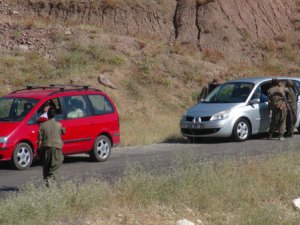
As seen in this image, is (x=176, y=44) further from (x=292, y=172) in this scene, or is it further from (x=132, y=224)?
(x=132, y=224)

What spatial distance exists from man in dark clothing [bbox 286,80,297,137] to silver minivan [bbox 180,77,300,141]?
46 centimetres

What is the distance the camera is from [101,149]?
16.0 m

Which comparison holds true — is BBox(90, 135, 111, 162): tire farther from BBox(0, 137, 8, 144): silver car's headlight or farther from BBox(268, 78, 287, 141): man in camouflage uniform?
BBox(268, 78, 287, 141): man in camouflage uniform

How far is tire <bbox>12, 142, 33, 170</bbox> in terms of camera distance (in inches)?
574

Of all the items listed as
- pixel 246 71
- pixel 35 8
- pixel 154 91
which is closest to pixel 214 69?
pixel 246 71

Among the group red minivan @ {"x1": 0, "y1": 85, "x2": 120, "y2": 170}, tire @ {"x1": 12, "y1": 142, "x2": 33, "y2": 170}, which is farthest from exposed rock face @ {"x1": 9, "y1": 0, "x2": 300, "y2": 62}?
tire @ {"x1": 12, "y1": 142, "x2": 33, "y2": 170}

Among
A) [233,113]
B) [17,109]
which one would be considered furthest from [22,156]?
[233,113]

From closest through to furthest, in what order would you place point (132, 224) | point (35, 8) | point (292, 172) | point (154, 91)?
point (132, 224), point (292, 172), point (154, 91), point (35, 8)

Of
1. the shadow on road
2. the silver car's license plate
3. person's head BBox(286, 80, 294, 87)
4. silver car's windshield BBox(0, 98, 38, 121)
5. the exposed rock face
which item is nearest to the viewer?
silver car's windshield BBox(0, 98, 38, 121)

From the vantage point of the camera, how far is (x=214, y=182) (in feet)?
35.9

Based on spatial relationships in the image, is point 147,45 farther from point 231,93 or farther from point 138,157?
point 138,157

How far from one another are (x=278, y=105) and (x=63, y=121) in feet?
22.9

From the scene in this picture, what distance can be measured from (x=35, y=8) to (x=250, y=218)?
99.0 ft

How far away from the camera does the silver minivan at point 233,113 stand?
19.4 m
